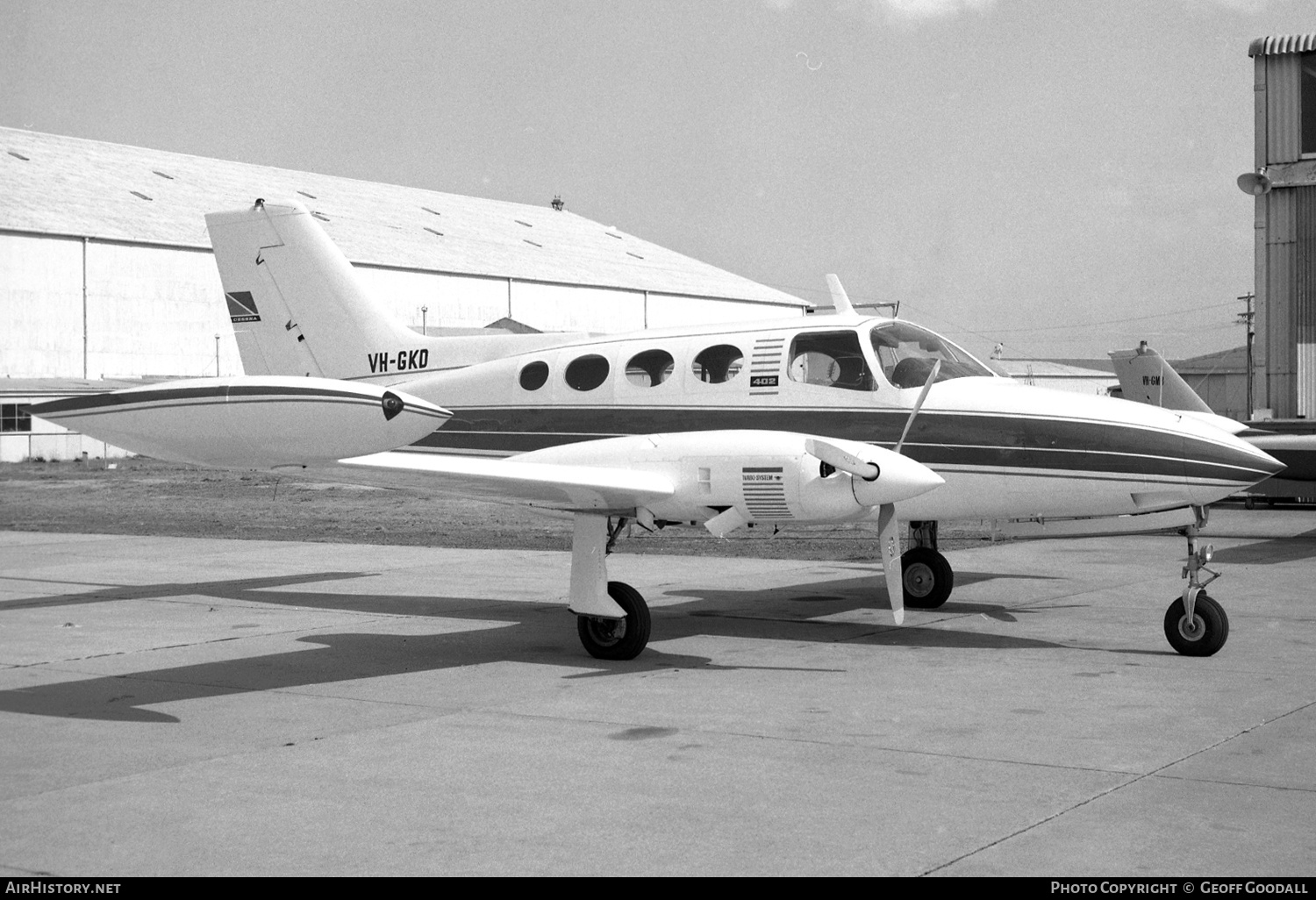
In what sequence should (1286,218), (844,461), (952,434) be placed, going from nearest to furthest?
(844,461) → (952,434) → (1286,218)

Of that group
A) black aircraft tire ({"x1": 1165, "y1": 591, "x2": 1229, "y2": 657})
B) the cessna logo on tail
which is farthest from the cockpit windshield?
the cessna logo on tail

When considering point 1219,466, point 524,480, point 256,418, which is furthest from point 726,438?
point 1219,466

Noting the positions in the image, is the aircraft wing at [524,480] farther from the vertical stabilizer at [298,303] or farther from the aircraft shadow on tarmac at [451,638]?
the vertical stabilizer at [298,303]

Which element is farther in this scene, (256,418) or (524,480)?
(524,480)

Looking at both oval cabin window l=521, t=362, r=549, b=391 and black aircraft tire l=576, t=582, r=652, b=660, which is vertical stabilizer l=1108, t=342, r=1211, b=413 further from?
black aircraft tire l=576, t=582, r=652, b=660

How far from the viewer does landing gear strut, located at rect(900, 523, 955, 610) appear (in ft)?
43.1

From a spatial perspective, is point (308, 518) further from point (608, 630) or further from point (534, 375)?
point (608, 630)

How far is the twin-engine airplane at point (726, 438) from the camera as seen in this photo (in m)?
8.52

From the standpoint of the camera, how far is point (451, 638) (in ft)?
38.8

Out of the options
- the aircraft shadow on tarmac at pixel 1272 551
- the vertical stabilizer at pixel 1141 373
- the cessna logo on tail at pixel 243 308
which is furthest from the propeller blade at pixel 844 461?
the vertical stabilizer at pixel 1141 373

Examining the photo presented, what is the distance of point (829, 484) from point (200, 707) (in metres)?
4.63

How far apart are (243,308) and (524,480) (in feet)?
19.9

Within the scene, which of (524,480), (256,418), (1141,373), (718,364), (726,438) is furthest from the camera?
(1141,373)

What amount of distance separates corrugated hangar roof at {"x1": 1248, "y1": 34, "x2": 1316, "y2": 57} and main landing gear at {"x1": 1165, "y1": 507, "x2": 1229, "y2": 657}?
22399 millimetres
